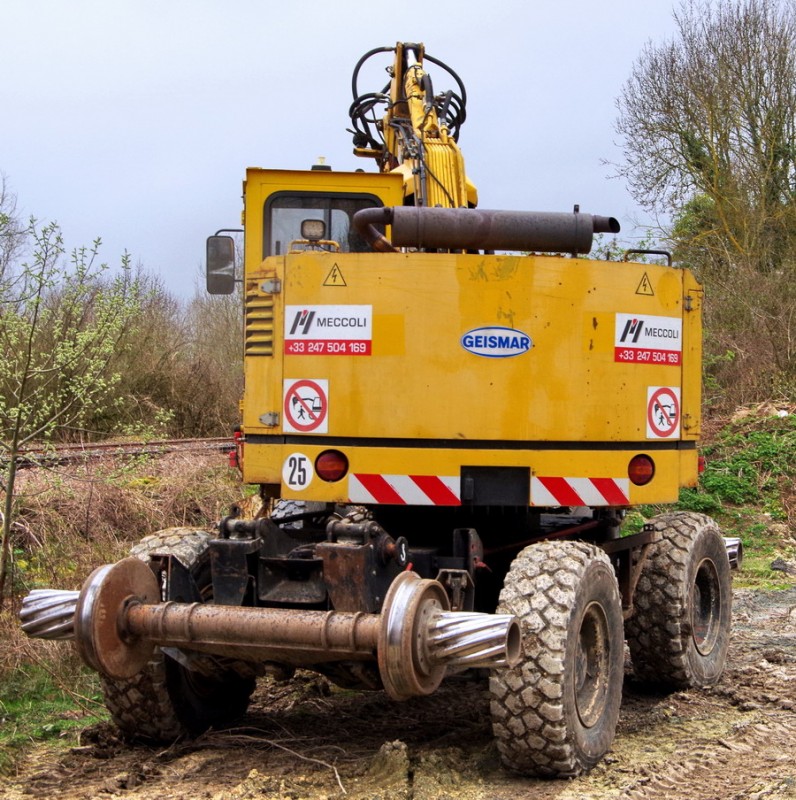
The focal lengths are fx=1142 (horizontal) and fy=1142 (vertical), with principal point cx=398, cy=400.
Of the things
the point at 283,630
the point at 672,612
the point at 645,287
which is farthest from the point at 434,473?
the point at 672,612

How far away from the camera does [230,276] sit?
659cm

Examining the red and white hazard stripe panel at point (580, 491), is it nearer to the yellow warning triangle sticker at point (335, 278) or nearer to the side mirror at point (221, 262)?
the yellow warning triangle sticker at point (335, 278)

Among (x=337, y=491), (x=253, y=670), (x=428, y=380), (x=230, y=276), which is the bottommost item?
(x=253, y=670)

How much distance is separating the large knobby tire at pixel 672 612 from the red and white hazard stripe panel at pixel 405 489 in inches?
68.1

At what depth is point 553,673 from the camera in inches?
186

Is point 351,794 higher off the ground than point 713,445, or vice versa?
point 713,445

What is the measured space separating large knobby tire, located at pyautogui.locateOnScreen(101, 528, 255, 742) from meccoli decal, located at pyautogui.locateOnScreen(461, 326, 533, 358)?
1.58 meters

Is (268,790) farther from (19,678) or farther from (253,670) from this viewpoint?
(19,678)

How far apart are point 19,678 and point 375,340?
306 centimetres

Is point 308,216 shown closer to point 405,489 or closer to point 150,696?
point 405,489

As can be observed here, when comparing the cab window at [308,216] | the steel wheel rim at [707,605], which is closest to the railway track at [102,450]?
the cab window at [308,216]

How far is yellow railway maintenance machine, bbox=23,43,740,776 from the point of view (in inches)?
188

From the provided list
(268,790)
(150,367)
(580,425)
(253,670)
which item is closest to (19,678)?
(253,670)

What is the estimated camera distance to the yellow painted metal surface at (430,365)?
5332 mm
